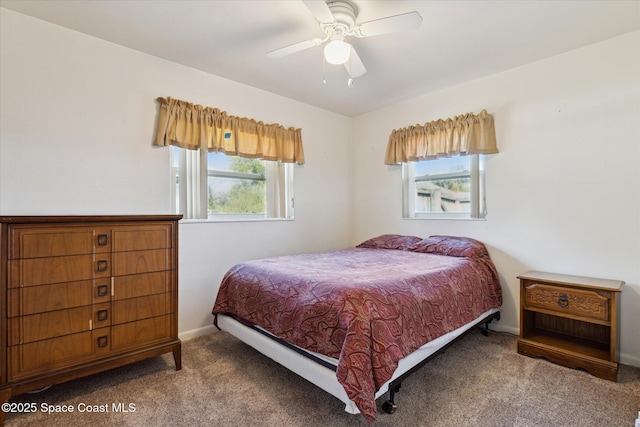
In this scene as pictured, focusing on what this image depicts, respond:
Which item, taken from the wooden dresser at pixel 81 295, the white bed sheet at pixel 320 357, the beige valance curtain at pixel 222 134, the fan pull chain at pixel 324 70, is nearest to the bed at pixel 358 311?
the white bed sheet at pixel 320 357

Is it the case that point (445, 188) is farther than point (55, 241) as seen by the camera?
Yes

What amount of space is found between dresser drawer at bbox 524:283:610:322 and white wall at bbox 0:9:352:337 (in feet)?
7.78

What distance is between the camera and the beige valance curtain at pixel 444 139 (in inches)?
114

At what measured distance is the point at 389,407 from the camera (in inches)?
65.4

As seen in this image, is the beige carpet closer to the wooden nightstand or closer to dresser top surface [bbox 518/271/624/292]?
the wooden nightstand

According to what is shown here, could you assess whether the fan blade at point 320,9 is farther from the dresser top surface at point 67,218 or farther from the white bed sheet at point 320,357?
the white bed sheet at point 320,357

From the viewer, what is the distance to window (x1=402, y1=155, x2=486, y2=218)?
3.11 m

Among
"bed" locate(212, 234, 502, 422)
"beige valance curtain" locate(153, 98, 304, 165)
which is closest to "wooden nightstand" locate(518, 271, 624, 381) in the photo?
"bed" locate(212, 234, 502, 422)

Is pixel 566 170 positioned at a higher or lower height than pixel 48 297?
higher

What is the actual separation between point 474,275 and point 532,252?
0.69 metres

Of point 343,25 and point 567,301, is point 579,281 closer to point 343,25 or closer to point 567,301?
point 567,301

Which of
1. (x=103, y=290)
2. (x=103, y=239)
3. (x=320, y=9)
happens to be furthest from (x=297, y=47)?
(x=103, y=290)

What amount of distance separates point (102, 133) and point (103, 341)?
1.52 metres

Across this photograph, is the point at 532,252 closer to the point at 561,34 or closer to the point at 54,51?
the point at 561,34
